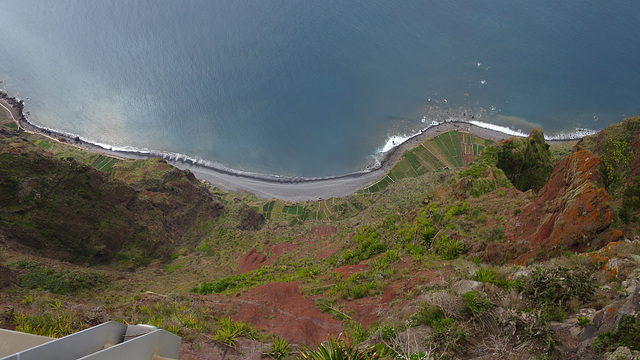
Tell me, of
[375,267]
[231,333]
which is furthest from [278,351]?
[375,267]

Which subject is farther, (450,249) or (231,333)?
(450,249)

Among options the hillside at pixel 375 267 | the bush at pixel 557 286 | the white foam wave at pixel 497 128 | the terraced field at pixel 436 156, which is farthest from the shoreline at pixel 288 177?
the bush at pixel 557 286

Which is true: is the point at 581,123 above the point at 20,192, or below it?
above

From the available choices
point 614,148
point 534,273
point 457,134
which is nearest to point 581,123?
point 457,134

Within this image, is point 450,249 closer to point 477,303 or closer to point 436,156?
point 477,303

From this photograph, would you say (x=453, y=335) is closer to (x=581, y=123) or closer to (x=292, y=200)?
(x=292, y=200)

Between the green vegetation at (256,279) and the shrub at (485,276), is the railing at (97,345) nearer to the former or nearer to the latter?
the shrub at (485,276)
